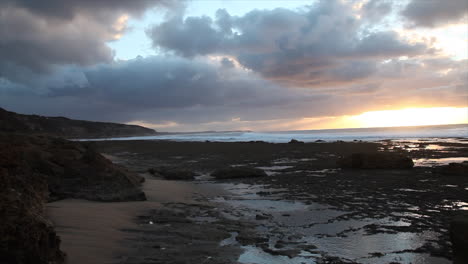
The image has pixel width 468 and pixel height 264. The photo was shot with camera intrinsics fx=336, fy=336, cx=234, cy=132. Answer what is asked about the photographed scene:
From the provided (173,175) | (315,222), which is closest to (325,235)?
(315,222)

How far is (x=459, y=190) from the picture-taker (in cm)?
1028

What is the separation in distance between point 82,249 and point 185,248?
1.51 m

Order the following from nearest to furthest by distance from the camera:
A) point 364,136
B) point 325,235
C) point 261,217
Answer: point 325,235 < point 261,217 < point 364,136

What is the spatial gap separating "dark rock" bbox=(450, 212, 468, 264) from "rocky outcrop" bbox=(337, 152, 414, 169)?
12.0 metres

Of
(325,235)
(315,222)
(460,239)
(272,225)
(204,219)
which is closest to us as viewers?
(460,239)

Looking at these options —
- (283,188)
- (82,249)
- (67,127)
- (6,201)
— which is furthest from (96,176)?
(67,127)

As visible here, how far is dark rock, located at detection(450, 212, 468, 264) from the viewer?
14.6 feet

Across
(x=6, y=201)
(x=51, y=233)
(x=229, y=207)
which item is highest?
(x=6, y=201)

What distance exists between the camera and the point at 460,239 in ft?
14.8

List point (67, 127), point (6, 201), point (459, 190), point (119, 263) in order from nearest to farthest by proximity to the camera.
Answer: point (6, 201) < point (119, 263) < point (459, 190) < point (67, 127)

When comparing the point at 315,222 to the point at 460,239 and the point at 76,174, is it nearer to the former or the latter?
the point at 460,239

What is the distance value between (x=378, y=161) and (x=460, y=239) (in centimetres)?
1231

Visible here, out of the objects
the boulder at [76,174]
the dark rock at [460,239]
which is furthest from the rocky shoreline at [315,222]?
the boulder at [76,174]

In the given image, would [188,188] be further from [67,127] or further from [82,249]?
[67,127]
